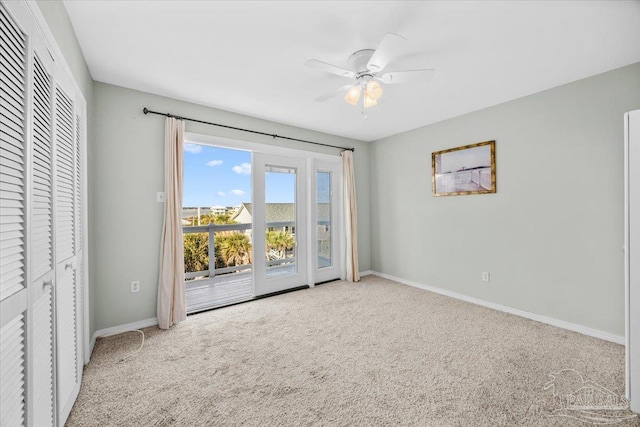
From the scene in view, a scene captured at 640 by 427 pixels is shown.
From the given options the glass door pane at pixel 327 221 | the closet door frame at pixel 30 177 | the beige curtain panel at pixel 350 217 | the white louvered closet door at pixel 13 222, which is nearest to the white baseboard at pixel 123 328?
the closet door frame at pixel 30 177

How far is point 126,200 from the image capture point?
2.77 metres

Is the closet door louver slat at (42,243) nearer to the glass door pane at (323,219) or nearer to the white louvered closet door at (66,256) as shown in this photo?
the white louvered closet door at (66,256)

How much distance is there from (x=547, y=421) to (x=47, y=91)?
10.7 feet

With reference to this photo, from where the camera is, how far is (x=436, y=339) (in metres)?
2.57

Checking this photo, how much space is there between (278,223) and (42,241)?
9.26 ft

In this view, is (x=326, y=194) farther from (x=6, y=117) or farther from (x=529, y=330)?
(x=6, y=117)

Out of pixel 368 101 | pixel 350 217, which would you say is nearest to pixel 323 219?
pixel 350 217

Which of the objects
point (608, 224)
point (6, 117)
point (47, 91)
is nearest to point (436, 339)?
point (608, 224)

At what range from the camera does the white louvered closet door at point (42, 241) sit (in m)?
1.15

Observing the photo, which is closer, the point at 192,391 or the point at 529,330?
the point at 192,391

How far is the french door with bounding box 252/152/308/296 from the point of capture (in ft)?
12.4

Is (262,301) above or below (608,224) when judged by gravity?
below

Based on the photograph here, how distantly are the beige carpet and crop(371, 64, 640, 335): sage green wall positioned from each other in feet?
1.39

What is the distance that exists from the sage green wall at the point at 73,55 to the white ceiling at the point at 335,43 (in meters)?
0.09
